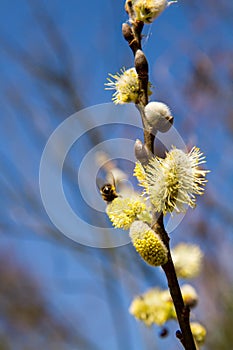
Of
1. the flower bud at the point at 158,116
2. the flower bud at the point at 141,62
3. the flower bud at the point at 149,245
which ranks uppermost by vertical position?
the flower bud at the point at 141,62

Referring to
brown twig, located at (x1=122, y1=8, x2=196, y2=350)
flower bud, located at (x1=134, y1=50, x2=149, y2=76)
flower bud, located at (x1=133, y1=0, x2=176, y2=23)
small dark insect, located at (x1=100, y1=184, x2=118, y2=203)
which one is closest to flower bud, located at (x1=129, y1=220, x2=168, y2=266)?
brown twig, located at (x1=122, y1=8, x2=196, y2=350)

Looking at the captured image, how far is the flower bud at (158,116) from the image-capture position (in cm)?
79

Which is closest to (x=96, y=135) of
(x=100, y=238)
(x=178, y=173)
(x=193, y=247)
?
(x=100, y=238)

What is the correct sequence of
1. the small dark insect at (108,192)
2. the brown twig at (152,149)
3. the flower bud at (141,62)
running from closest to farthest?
the brown twig at (152,149) < the flower bud at (141,62) < the small dark insect at (108,192)

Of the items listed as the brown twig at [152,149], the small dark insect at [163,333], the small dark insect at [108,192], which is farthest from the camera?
the small dark insect at [163,333]

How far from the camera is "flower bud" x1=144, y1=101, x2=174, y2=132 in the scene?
0.79m

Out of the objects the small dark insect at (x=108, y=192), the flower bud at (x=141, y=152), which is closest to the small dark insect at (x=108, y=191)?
the small dark insect at (x=108, y=192)

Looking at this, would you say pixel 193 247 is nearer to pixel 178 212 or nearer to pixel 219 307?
pixel 178 212

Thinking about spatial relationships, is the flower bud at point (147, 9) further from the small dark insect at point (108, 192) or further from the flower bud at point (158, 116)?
the small dark insect at point (108, 192)

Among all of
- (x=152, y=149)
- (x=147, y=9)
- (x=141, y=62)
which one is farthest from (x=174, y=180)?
(x=147, y=9)

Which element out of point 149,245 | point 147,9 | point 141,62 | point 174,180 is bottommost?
point 149,245

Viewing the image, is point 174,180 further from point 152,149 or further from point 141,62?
point 141,62

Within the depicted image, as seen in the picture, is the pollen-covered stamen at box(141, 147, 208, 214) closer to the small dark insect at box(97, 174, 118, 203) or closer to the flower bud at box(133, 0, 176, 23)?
the small dark insect at box(97, 174, 118, 203)

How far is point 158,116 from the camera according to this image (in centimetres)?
79
